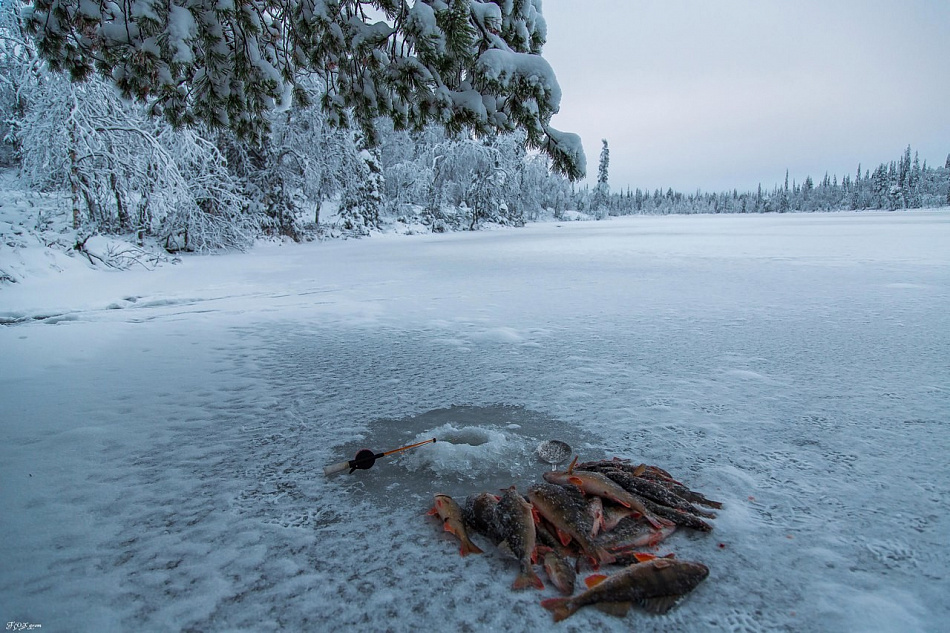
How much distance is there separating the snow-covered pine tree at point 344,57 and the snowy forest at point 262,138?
19mm

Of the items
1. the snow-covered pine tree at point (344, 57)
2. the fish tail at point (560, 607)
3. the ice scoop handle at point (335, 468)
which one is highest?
the snow-covered pine tree at point (344, 57)

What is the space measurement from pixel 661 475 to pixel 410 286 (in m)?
7.67

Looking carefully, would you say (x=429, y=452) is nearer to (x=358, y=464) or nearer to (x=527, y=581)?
(x=358, y=464)

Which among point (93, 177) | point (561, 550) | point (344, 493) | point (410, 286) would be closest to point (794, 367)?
point (561, 550)

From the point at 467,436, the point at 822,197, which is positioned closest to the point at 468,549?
the point at 467,436

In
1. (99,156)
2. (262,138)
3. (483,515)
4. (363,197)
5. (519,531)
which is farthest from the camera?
(363,197)

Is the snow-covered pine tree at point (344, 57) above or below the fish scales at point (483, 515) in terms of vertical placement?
above

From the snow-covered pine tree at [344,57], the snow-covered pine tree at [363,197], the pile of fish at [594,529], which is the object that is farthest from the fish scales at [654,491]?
the snow-covered pine tree at [363,197]

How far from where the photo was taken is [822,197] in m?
111

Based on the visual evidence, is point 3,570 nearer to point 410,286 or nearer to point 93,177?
point 410,286

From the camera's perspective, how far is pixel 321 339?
5684mm

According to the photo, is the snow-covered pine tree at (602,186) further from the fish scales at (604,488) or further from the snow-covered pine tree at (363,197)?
the fish scales at (604,488)

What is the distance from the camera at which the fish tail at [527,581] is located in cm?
181

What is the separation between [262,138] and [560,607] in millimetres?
20328
